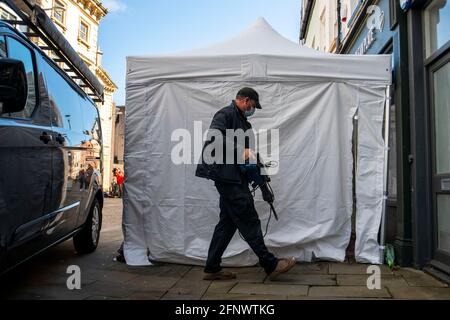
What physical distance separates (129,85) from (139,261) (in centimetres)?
210

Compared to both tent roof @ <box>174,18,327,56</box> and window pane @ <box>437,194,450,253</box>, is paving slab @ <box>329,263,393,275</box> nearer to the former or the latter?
window pane @ <box>437,194,450,253</box>

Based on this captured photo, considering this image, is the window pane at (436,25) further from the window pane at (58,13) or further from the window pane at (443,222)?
the window pane at (58,13)

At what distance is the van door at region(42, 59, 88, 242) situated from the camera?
12.8ft

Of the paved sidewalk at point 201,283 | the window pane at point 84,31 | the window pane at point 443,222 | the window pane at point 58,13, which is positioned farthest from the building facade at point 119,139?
the window pane at point 84,31

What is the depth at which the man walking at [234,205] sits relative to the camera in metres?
4.17

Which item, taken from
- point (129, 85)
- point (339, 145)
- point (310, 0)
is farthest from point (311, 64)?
point (310, 0)

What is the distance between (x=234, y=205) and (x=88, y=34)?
25266 mm

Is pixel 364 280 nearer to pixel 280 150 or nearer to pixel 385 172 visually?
pixel 385 172

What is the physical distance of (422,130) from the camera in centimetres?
473

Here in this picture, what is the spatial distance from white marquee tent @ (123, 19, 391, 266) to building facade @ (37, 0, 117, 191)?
17.5 metres

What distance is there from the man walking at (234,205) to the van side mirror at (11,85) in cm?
184

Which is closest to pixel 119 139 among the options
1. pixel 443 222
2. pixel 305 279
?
pixel 305 279

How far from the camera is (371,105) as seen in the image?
5023mm

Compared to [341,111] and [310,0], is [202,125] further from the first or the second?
[310,0]
